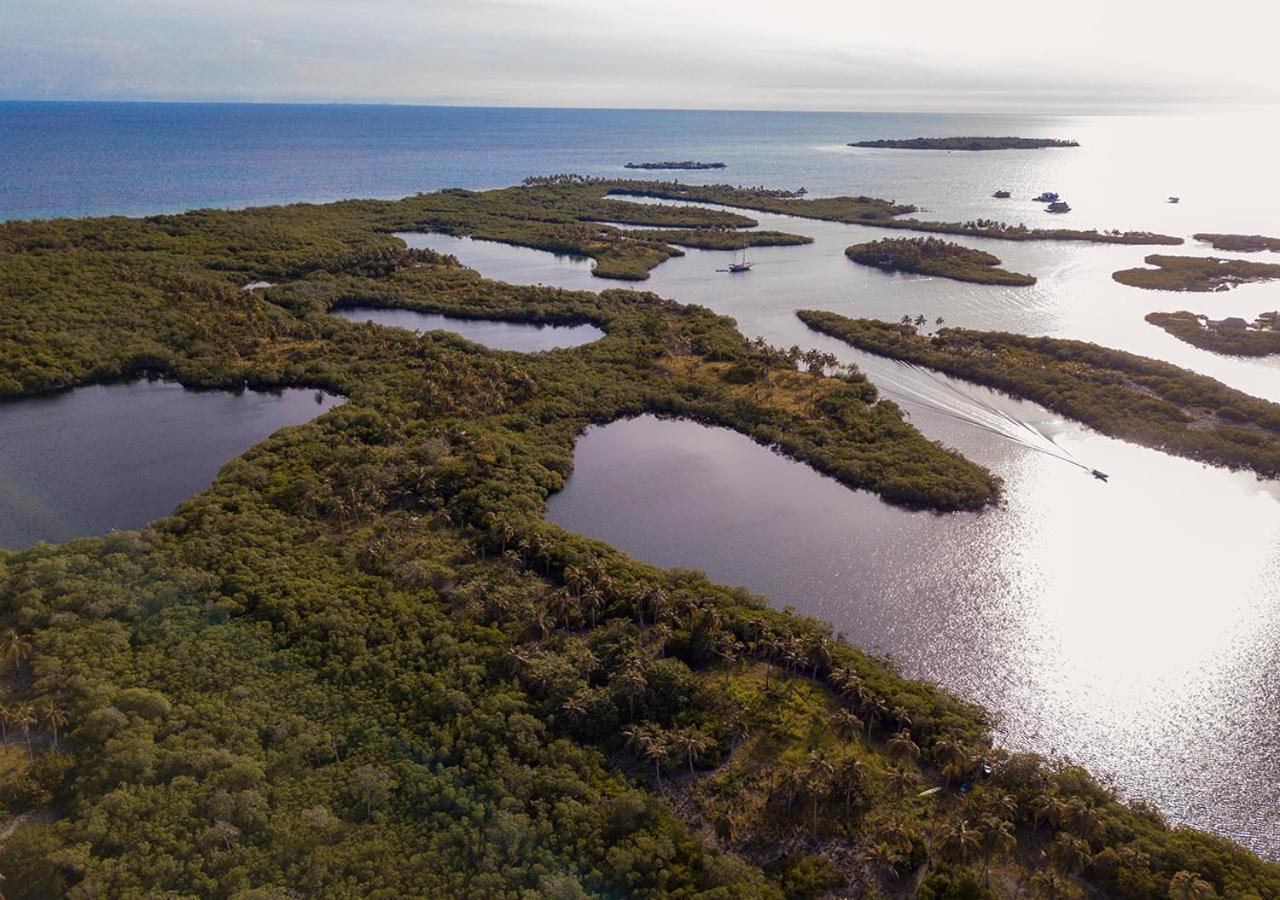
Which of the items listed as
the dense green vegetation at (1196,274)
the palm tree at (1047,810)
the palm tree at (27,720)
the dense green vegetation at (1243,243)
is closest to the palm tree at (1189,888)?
the palm tree at (1047,810)

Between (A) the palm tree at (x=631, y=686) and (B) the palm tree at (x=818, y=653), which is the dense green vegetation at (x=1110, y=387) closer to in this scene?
(B) the palm tree at (x=818, y=653)

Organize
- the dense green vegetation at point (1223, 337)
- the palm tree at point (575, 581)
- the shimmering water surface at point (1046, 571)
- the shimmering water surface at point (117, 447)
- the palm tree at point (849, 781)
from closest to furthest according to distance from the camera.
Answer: the palm tree at point (849, 781), the shimmering water surface at point (1046, 571), the palm tree at point (575, 581), the shimmering water surface at point (117, 447), the dense green vegetation at point (1223, 337)

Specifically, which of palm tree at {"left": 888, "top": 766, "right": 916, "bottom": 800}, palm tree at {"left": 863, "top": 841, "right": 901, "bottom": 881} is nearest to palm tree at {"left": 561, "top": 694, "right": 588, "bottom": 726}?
palm tree at {"left": 863, "top": 841, "right": 901, "bottom": 881}

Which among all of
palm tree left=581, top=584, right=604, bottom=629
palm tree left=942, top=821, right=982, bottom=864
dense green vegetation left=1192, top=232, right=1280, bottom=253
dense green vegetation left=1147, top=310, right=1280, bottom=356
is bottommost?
palm tree left=942, top=821, right=982, bottom=864

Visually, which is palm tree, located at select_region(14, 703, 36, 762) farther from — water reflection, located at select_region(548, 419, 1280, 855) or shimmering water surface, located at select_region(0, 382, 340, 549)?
water reflection, located at select_region(548, 419, 1280, 855)

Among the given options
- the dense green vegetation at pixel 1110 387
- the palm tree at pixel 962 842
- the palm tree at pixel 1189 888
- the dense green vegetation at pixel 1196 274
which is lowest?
the palm tree at pixel 1189 888

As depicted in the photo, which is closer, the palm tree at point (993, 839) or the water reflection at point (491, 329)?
the palm tree at point (993, 839)

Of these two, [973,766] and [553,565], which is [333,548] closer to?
[553,565]

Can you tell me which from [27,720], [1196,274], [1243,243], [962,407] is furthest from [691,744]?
[1243,243]

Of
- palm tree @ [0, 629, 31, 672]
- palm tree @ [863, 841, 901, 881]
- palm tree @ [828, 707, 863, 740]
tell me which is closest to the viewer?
palm tree @ [863, 841, 901, 881]
